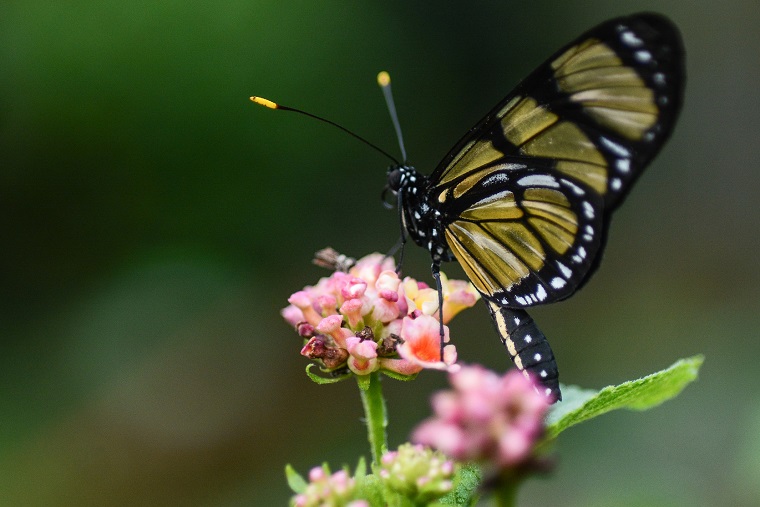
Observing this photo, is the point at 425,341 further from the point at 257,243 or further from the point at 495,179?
the point at 257,243

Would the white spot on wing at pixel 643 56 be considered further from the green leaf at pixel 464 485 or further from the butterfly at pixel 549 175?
the green leaf at pixel 464 485

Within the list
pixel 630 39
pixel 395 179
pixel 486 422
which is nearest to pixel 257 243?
pixel 395 179

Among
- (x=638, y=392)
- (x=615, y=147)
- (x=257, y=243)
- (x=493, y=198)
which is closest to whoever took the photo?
(x=638, y=392)

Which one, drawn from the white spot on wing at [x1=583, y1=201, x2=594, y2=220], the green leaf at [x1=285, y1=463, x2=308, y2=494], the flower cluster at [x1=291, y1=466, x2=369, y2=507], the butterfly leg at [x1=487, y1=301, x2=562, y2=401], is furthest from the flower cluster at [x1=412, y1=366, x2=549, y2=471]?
the white spot on wing at [x1=583, y1=201, x2=594, y2=220]

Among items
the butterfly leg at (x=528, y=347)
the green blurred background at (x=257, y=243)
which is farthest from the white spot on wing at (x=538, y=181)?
the green blurred background at (x=257, y=243)

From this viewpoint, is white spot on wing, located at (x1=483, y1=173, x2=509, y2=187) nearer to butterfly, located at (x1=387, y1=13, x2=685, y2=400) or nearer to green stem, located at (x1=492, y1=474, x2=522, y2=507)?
butterfly, located at (x1=387, y1=13, x2=685, y2=400)

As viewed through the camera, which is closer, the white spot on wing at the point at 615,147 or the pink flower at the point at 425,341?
the pink flower at the point at 425,341
